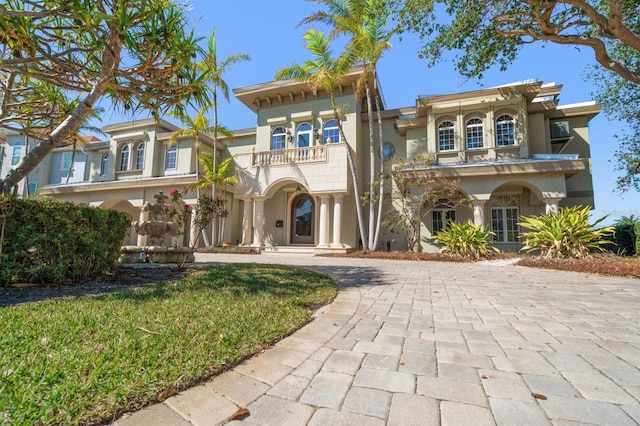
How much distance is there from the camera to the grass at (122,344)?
1.58m

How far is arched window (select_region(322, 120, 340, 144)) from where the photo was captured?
16.3 metres

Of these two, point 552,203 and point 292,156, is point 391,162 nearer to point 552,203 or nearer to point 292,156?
point 292,156

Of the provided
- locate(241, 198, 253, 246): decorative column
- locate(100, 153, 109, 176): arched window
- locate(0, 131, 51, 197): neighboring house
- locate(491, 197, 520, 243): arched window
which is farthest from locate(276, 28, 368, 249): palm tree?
locate(0, 131, 51, 197): neighboring house

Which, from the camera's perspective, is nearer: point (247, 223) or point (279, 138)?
point (247, 223)

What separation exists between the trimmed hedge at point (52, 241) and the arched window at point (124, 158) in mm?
17065

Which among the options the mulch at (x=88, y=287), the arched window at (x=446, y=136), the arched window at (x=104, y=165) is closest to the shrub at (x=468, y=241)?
the arched window at (x=446, y=136)

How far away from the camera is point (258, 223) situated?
15164 mm

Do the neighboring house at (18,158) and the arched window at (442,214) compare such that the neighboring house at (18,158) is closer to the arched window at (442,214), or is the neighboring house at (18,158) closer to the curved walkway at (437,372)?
the arched window at (442,214)

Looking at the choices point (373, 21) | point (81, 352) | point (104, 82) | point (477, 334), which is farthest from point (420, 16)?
point (81, 352)

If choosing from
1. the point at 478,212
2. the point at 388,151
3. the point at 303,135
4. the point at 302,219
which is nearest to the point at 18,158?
the point at 303,135

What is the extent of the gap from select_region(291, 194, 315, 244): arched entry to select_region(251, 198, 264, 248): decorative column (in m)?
2.24

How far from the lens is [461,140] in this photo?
14.4 metres

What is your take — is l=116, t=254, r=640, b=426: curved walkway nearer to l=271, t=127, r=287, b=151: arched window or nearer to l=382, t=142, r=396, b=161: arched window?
l=382, t=142, r=396, b=161: arched window

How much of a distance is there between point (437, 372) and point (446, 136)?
14.6 meters
